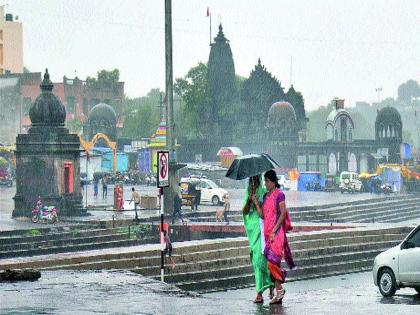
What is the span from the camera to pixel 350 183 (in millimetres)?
71875

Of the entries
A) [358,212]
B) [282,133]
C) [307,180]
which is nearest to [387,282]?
[358,212]

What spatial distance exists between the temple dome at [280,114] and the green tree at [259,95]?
7.03 metres

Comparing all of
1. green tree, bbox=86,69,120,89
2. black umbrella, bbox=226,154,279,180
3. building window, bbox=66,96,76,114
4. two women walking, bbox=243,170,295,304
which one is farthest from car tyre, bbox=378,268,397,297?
green tree, bbox=86,69,120,89

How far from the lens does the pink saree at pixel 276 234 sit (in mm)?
15258

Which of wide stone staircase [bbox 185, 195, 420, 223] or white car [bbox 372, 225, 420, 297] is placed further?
wide stone staircase [bbox 185, 195, 420, 223]

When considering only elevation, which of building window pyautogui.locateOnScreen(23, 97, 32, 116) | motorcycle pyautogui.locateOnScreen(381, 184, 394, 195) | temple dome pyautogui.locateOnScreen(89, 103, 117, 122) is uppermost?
building window pyautogui.locateOnScreen(23, 97, 32, 116)

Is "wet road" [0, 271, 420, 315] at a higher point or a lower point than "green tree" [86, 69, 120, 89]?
lower

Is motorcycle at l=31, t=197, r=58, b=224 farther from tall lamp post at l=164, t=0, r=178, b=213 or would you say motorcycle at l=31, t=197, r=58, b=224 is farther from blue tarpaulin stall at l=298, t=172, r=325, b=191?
blue tarpaulin stall at l=298, t=172, r=325, b=191

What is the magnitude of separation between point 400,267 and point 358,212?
37000 mm

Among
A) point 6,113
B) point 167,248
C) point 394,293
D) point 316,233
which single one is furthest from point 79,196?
point 6,113

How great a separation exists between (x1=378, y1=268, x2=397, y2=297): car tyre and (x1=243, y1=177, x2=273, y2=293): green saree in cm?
363

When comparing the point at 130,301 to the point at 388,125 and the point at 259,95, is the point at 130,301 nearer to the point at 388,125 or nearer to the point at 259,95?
the point at 388,125

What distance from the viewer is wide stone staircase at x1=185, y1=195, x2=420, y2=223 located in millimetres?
46531

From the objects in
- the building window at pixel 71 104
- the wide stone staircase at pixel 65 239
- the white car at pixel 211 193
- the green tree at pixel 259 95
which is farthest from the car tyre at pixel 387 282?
the building window at pixel 71 104
